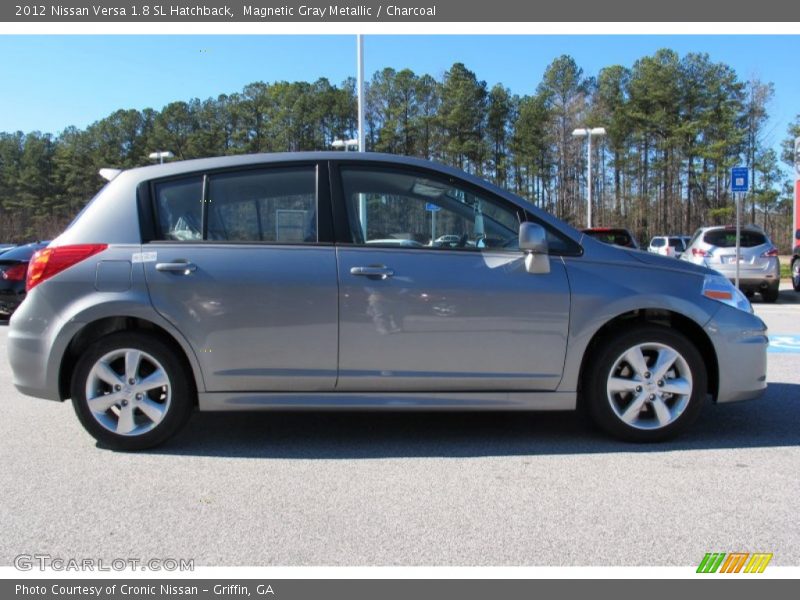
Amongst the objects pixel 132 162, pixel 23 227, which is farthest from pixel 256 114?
pixel 23 227

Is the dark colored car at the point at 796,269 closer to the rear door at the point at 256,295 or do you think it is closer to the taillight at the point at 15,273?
the rear door at the point at 256,295

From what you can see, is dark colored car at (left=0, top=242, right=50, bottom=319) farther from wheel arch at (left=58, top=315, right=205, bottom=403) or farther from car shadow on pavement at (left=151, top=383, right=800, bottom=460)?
wheel arch at (left=58, top=315, right=205, bottom=403)

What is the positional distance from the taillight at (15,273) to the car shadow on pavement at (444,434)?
8.18 m

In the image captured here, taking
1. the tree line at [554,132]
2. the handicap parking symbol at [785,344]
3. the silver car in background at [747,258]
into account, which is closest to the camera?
the handicap parking symbol at [785,344]

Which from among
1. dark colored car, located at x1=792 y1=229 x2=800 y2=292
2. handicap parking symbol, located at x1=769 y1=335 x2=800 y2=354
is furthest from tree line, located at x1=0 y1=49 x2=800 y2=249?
handicap parking symbol, located at x1=769 y1=335 x2=800 y2=354

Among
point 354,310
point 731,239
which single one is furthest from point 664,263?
point 731,239

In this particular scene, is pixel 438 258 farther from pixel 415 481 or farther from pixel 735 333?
pixel 735 333

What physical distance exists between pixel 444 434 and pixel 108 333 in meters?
2.33

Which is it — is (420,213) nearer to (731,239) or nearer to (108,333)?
(108,333)

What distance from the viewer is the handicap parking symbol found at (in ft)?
25.8

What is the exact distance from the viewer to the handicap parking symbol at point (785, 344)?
7.86 m

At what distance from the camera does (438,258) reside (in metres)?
4.15

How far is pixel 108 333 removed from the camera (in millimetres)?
4199

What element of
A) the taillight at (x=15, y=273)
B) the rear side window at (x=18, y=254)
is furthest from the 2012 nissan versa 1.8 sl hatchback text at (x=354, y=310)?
the rear side window at (x=18, y=254)
